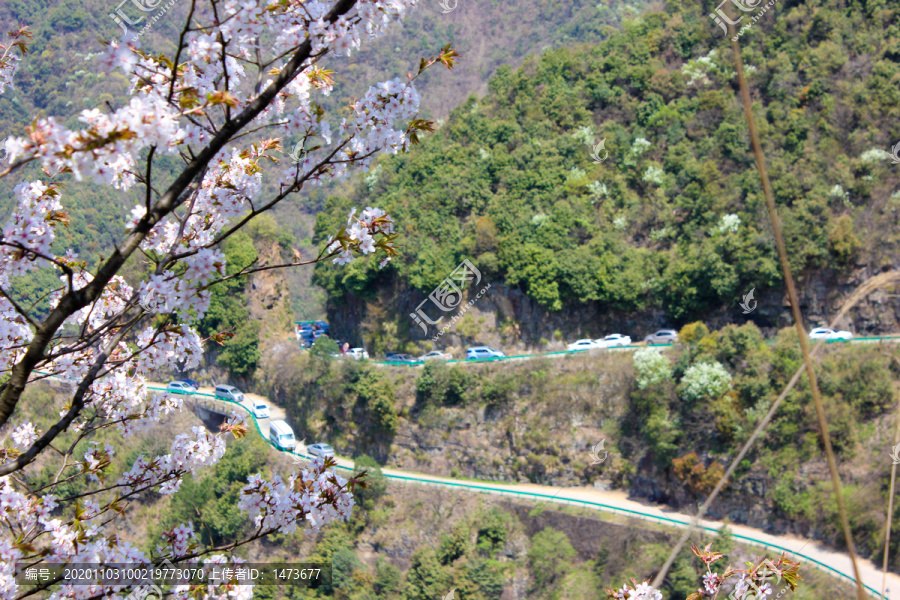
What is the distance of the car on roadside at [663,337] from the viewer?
2130cm

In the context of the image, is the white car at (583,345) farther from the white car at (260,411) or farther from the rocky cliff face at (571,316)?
the white car at (260,411)

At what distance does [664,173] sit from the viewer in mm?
24500

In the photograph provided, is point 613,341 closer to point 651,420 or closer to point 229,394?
point 651,420

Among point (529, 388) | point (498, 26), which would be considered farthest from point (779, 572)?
point (498, 26)

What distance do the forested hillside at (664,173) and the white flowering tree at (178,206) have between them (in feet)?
63.2

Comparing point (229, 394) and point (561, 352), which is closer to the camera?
point (561, 352)

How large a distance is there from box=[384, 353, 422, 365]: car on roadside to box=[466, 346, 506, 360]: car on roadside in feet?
6.05

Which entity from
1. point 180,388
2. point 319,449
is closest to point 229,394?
point 180,388

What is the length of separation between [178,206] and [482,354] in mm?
20398

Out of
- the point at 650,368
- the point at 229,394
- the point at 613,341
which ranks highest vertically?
the point at 613,341

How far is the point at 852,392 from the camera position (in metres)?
16.8

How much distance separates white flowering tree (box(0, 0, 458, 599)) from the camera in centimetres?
239

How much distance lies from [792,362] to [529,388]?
297 inches

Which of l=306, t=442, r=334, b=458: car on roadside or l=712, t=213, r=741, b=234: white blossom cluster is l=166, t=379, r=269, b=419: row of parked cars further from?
l=712, t=213, r=741, b=234: white blossom cluster
